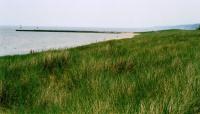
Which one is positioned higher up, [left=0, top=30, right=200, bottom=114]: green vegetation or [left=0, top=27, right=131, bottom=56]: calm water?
[left=0, top=30, right=200, bottom=114]: green vegetation

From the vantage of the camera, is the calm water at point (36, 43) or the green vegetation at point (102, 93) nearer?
the green vegetation at point (102, 93)

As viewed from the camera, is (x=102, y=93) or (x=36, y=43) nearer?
(x=102, y=93)

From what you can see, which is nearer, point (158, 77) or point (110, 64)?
point (158, 77)

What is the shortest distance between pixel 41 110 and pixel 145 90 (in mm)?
1283

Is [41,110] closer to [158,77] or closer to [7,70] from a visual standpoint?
[158,77]

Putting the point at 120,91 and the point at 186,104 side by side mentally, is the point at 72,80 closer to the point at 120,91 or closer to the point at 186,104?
the point at 120,91

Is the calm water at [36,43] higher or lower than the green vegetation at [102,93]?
lower

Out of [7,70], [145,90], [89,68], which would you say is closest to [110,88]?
[145,90]

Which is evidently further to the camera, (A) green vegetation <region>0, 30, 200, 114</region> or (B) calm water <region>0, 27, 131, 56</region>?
(B) calm water <region>0, 27, 131, 56</region>

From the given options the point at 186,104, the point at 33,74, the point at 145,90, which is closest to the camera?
the point at 186,104

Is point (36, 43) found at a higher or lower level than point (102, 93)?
lower

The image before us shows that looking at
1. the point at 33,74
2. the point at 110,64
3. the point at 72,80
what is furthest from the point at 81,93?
the point at 110,64

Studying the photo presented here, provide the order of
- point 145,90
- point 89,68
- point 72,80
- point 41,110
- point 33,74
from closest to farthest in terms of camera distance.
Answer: point 41,110 → point 145,90 → point 72,80 → point 33,74 → point 89,68

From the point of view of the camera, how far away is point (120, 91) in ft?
12.8
